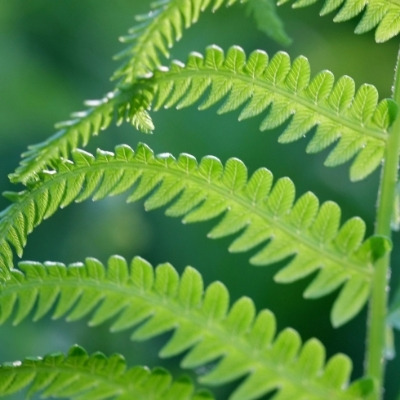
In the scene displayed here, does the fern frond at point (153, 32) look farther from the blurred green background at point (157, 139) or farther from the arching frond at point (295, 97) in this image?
the blurred green background at point (157, 139)

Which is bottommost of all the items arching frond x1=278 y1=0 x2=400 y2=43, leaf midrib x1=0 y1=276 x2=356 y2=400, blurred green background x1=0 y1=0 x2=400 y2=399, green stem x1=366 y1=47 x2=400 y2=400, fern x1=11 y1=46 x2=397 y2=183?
leaf midrib x1=0 y1=276 x2=356 y2=400

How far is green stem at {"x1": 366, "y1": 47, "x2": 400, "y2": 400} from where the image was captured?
57 centimetres

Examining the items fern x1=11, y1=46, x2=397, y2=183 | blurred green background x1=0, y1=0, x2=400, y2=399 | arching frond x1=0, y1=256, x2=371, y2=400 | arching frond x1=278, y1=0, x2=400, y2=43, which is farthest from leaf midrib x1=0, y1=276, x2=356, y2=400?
blurred green background x1=0, y1=0, x2=400, y2=399

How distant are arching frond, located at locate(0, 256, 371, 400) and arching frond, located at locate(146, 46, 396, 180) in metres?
0.17

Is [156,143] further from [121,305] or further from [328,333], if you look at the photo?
[121,305]

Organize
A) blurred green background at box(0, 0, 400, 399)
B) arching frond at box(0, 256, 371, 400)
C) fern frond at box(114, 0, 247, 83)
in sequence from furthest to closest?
blurred green background at box(0, 0, 400, 399)
fern frond at box(114, 0, 247, 83)
arching frond at box(0, 256, 371, 400)

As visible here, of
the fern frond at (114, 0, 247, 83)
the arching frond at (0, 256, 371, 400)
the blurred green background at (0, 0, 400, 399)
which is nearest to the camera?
the arching frond at (0, 256, 371, 400)

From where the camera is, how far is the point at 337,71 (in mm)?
2645

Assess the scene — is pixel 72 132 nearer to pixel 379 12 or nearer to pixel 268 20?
pixel 268 20

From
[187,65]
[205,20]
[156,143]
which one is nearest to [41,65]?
[156,143]

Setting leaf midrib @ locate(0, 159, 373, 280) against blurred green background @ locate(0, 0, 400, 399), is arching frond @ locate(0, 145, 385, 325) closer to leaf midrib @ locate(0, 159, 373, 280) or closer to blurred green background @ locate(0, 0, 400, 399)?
leaf midrib @ locate(0, 159, 373, 280)

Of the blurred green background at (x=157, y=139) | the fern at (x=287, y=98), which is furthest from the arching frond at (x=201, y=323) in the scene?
the blurred green background at (x=157, y=139)

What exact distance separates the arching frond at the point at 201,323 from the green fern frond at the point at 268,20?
8.0 inches

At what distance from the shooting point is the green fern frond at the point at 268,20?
0.63 meters
